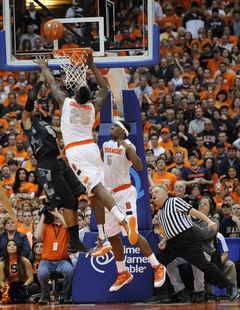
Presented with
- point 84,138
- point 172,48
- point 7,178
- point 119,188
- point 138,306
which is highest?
point 172,48

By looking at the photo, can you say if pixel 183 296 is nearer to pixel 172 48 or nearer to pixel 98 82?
pixel 98 82

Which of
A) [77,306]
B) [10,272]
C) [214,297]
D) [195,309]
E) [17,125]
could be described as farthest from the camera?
[17,125]

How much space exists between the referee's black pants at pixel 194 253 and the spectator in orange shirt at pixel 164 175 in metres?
3.33

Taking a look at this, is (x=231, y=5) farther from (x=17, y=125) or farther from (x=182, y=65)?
(x=17, y=125)

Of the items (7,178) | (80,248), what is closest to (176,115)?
(7,178)

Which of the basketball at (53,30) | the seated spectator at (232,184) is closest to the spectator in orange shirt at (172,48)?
the seated spectator at (232,184)

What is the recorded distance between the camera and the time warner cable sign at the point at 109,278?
8.80 m

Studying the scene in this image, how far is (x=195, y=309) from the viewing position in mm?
7477

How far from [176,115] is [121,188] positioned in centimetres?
680

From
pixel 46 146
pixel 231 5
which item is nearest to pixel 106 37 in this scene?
pixel 46 146

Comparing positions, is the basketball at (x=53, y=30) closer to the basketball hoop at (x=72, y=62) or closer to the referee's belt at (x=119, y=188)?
the basketball hoop at (x=72, y=62)

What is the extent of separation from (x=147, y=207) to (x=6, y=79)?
1099cm

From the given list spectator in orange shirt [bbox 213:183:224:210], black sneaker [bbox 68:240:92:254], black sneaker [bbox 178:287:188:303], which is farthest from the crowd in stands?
black sneaker [bbox 68:240:92:254]

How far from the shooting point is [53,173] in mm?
7590
